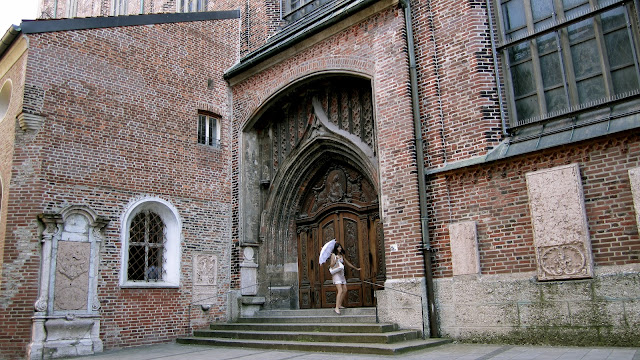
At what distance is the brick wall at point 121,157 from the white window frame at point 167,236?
130 millimetres

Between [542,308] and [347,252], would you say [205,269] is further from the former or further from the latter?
[542,308]

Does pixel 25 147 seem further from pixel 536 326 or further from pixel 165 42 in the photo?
pixel 536 326

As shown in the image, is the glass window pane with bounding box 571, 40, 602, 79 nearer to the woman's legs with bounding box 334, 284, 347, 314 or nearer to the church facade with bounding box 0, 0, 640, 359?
the church facade with bounding box 0, 0, 640, 359

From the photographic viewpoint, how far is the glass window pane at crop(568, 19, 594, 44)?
8.15m

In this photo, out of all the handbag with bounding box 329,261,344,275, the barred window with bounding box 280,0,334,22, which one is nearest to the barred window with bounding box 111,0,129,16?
the barred window with bounding box 280,0,334,22

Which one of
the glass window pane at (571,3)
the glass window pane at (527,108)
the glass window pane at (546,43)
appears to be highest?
the glass window pane at (571,3)

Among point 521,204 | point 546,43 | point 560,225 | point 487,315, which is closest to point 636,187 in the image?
point 560,225

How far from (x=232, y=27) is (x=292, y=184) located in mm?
4579

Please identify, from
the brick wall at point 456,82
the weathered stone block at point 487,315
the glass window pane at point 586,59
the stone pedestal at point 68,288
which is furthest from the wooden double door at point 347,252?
the glass window pane at point 586,59

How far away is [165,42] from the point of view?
40.4 feet

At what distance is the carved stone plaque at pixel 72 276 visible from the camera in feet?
31.3

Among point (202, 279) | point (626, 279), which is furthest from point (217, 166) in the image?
point (626, 279)

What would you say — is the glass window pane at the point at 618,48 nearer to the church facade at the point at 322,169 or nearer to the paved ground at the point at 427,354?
the church facade at the point at 322,169

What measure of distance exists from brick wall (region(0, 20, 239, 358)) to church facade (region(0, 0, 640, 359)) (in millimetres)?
40
